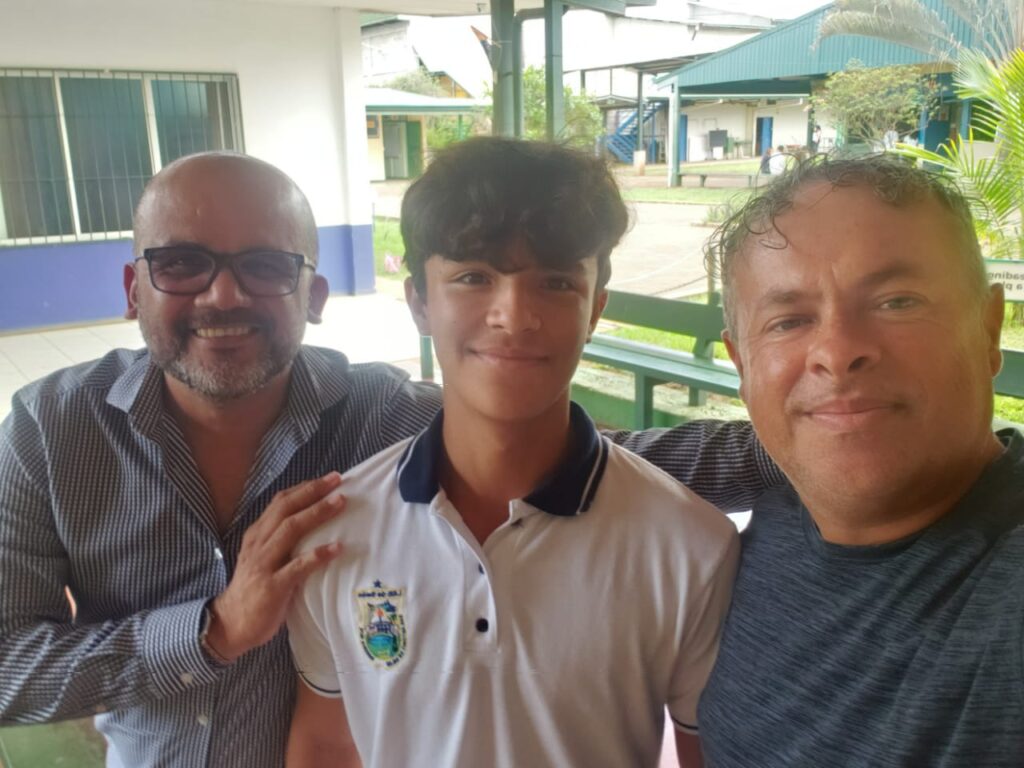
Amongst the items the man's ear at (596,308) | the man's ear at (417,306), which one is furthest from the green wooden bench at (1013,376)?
the man's ear at (417,306)

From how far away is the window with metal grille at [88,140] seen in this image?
26.2 ft

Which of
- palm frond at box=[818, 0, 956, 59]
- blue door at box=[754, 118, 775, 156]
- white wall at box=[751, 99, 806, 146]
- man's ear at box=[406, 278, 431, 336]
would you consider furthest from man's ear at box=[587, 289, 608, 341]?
blue door at box=[754, 118, 775, 156]

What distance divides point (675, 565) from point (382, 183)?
16698 millimetres

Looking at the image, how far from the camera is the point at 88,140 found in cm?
828

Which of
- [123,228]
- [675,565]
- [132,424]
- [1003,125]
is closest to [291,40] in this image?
[123,228]

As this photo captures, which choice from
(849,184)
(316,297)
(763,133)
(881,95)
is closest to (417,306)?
(316,297)

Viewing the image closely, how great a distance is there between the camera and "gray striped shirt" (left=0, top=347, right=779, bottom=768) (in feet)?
4.75

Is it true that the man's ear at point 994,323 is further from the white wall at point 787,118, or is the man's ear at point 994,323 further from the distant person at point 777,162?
the white wall at point 787,118

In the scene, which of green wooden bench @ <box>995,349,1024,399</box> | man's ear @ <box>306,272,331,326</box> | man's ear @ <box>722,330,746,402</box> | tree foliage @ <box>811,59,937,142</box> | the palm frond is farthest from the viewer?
tree foliage @ <box>811,59,937,142</box>

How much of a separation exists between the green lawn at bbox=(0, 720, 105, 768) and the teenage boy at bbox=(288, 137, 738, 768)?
1514 mm

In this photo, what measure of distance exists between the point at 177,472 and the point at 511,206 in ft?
2.63

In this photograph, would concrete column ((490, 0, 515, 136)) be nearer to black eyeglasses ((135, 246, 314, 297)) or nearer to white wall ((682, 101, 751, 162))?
black eyeglasses ((135, 246, 314, 297))

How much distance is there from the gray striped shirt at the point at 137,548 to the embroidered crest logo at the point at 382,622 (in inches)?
13.3

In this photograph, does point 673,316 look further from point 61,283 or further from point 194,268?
point 61,283
